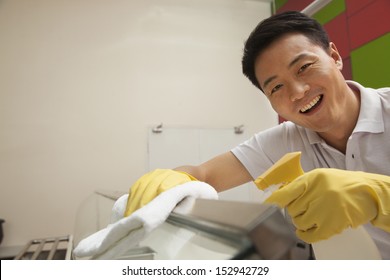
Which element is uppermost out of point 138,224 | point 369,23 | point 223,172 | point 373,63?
point 369,23

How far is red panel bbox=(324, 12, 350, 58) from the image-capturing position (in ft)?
5.58

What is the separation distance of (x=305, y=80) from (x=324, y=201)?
540 mm

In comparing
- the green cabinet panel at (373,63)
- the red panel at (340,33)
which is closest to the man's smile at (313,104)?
the green cabinet panel at (373,63)

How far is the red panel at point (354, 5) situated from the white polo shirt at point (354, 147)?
884 millimetres

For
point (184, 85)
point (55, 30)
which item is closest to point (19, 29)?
point (55, 30)

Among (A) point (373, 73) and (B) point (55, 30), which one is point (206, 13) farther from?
(A) point (373, 73)

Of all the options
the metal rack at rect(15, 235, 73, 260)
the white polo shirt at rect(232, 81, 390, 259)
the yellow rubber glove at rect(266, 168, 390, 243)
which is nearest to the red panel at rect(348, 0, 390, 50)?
the white polo shirt at rect(232, 81, 390, 259)

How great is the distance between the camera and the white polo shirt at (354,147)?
0.83 metres

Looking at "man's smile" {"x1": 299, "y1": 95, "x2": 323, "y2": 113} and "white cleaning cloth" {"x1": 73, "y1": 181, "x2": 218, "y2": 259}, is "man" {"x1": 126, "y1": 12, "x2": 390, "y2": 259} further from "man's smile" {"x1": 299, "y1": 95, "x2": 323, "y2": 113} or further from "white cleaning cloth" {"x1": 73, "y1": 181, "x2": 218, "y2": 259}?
"white cleaning cloth" {"x1": 73, "y1": 181, "x2": 218, "y2": 259}

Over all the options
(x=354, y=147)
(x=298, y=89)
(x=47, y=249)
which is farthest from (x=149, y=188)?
(x=47, y=249)

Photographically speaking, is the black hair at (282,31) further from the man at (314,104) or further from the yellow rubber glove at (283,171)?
the yellow rubber glove at (283,171)

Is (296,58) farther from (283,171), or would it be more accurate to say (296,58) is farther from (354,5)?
(354,5)

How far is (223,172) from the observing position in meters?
1.11

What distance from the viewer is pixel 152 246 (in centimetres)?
49
